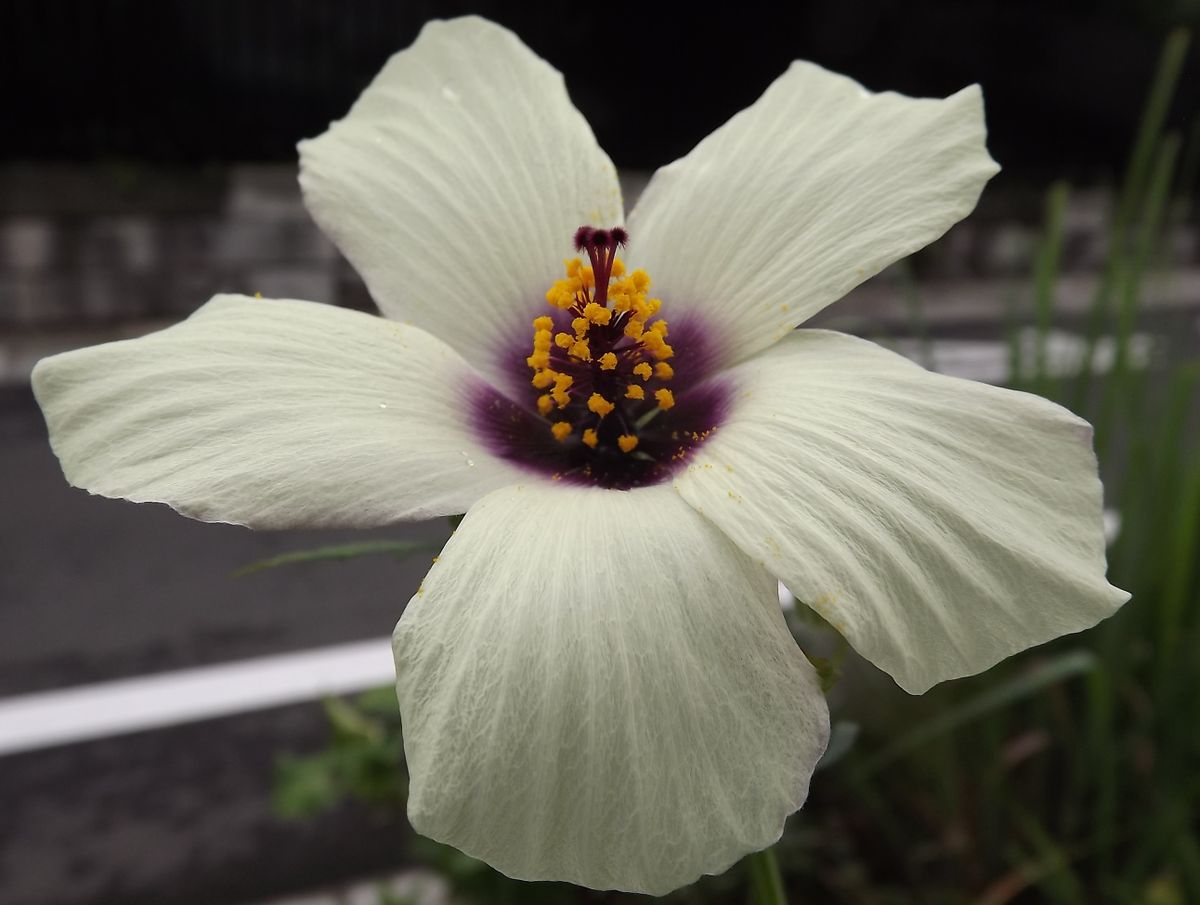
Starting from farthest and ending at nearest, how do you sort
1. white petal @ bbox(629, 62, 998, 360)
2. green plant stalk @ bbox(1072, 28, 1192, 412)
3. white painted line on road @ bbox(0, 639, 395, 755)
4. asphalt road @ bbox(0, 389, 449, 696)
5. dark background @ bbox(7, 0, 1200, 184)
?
dark background @ bbox(7, 0, 1200, 184) → asphalt road @ bbox(0, 389, 449, 696) → white painted line on road @ bbox(0, 639, 395, 755) → green plant stalk @ bbox(1072, 28, 1192, 412) → white petal @ bbox(629, 62, 998, 360)

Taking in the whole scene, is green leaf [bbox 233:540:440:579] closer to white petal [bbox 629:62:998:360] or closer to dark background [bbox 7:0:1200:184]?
white petal [bbox 629:62:998:360]

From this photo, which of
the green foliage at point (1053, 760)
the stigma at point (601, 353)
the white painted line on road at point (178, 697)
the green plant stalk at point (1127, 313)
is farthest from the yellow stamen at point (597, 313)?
the white painted line on road at point (178, 697)

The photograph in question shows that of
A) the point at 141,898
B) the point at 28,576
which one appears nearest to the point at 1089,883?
the point at 141,898

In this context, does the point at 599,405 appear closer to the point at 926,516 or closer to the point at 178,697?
the point at 926,516

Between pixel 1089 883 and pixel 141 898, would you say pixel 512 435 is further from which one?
pixel 141 898

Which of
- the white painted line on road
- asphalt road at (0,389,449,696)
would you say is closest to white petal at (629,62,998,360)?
the white painted line on road

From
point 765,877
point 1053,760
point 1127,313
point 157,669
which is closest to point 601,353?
point 765,877
